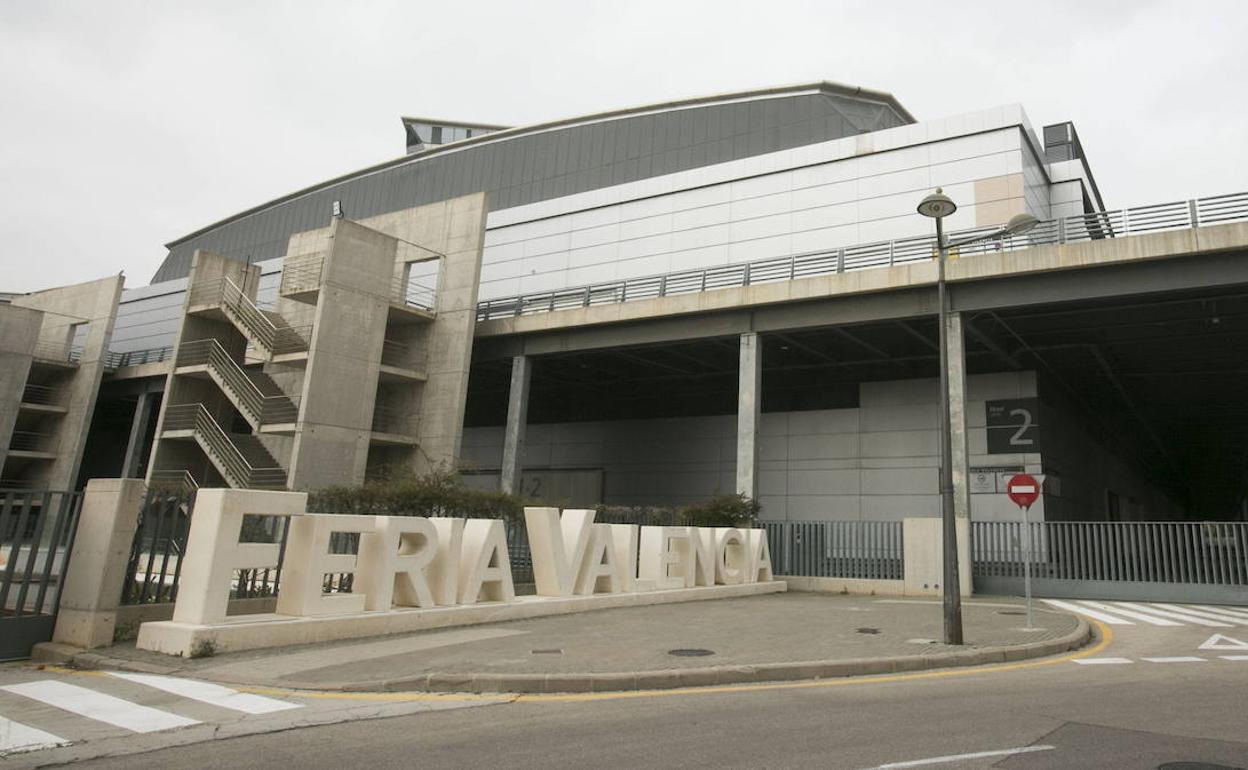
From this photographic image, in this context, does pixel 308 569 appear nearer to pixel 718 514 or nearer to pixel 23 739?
pixel 23 739

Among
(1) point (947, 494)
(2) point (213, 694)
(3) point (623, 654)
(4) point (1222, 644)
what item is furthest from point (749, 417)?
(2) point (213, 694)

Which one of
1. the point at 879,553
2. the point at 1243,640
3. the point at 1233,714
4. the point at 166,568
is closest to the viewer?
the point at 1233,714

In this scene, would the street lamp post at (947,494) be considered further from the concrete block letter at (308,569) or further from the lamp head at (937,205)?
the concrete block letter at (308,569)

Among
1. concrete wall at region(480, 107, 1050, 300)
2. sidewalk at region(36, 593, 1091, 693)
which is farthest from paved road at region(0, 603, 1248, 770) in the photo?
concrete wall at region(480, 107, 1050, 300)

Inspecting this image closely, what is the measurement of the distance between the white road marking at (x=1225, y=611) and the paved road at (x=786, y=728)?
32.6 feet

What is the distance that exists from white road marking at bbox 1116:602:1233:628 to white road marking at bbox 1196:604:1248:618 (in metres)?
1.01

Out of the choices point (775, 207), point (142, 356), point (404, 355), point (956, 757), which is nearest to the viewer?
point (956, 757)

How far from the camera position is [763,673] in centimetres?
896

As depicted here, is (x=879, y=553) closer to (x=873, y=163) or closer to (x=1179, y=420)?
(x=873, y=163)

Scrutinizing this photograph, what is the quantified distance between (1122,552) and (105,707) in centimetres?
2254

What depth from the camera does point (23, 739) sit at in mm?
5984

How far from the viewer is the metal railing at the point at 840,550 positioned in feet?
73.9

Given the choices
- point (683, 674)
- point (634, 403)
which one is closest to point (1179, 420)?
point (634, 403)

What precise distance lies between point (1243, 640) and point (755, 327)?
16214 millimetres
